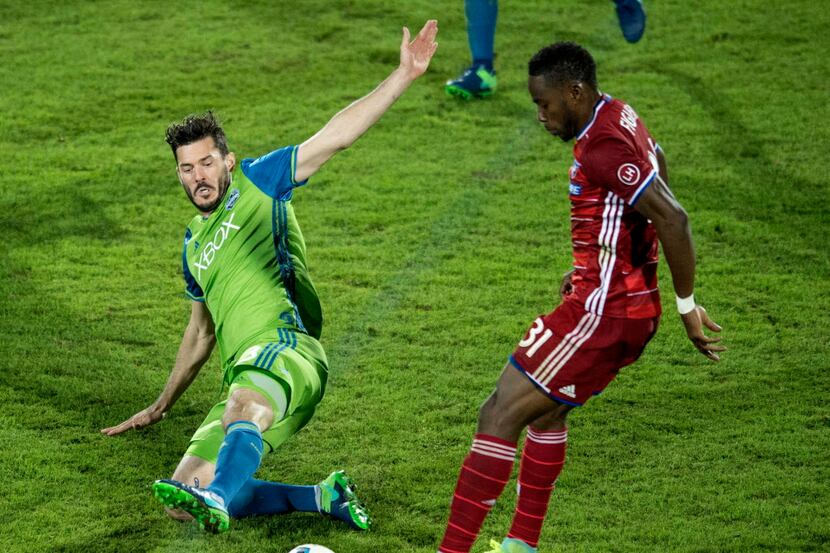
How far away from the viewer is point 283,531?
15.9 ft

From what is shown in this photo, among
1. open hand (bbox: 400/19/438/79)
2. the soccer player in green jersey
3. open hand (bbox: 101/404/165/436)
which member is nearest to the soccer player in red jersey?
open hand (bbox: 400/19/438/79)

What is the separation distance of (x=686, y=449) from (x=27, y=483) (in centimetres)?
285

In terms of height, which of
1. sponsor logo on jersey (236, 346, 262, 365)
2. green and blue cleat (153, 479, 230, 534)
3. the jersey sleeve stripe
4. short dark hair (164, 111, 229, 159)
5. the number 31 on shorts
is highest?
short dark hair (164, 111, 229, 159)

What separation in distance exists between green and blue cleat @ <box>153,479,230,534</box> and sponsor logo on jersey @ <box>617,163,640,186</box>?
5.44 ft

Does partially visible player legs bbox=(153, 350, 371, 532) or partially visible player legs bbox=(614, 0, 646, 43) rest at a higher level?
partially visible player legs bbox=(614, 0, 646, 43)

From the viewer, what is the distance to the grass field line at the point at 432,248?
6594mm

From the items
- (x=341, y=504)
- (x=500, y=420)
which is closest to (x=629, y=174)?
(x=500, y=420)

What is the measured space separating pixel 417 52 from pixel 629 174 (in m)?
1.13

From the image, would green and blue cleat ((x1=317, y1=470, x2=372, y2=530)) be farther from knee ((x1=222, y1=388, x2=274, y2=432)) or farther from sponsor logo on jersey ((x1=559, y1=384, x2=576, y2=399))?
sponsor logo on jersey ((x1=559, y1=384, x2=576, y2=399))

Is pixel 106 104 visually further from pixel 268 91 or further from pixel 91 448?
pixel 91 448

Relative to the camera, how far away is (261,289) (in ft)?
15.6

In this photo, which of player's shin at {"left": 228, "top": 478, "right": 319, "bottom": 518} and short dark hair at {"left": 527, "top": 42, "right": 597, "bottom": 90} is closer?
short dark hair at {"left": 527, "top": 42, "right": 597, "bottom": 90}

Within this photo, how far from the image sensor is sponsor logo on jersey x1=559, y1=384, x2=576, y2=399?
4.22 meters

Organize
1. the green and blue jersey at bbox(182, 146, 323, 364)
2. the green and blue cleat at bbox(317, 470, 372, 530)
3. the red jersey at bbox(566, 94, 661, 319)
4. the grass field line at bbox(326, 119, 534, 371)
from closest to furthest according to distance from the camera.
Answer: the red jersey at bbox(566, 94, 661, 319)
the green and blue jersey at bbox(182, 146, 323, 364)
the green and blue cleat at bbox(317, 470, 372, 530)
the grass field line at bbox(326, 119, 534, 371)
